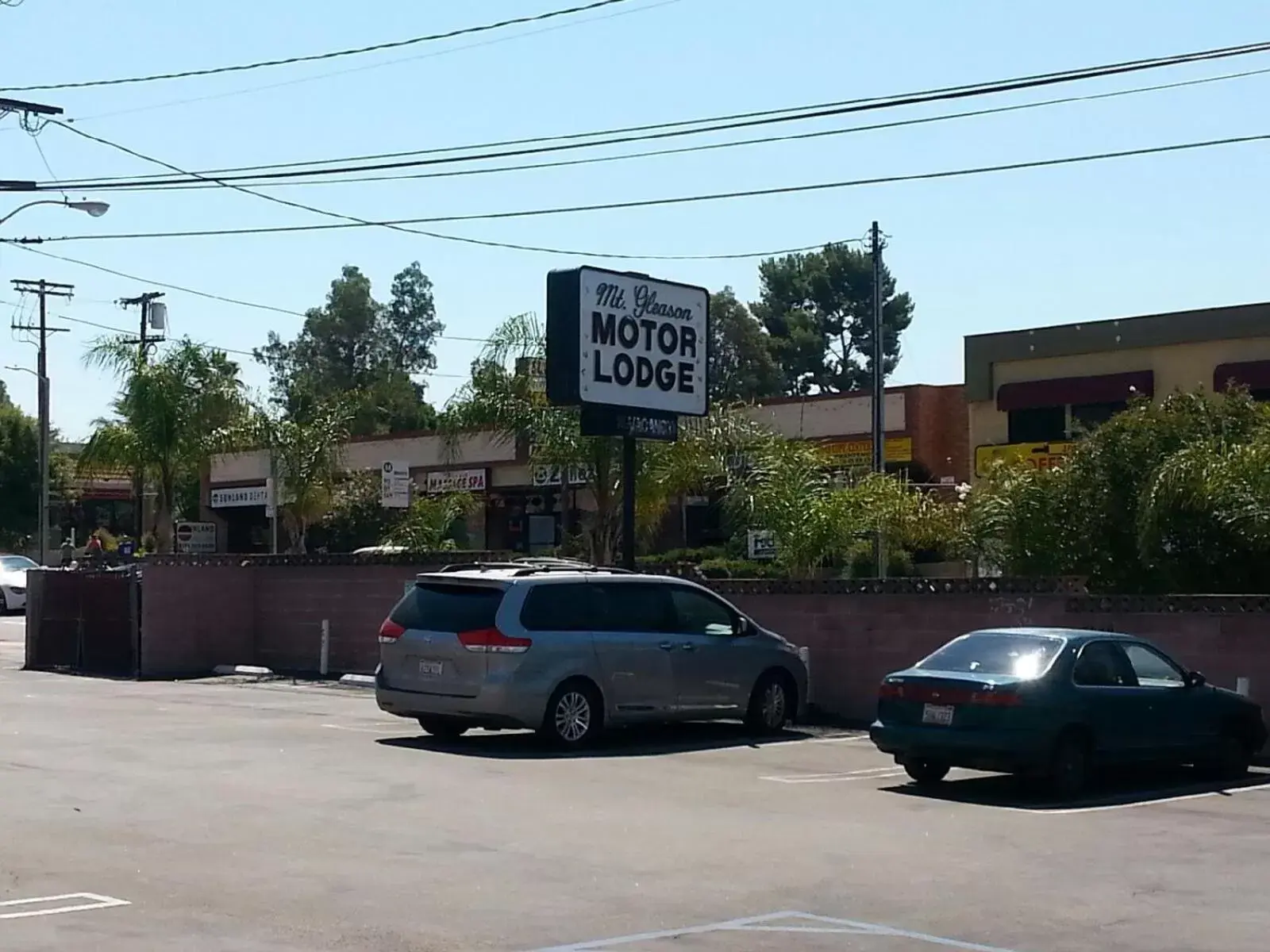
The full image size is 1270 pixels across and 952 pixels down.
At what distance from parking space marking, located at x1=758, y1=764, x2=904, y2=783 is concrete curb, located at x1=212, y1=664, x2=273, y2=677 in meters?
13.5

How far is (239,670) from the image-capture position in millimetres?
28109

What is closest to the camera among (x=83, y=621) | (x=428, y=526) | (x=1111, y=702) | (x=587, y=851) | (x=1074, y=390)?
(x=587, y=851)

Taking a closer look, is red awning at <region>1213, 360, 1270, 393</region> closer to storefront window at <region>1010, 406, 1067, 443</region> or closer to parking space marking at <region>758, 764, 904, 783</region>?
storefront window at <region>1010, 406, 1067, 443</region>

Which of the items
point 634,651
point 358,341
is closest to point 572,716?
point 634,651

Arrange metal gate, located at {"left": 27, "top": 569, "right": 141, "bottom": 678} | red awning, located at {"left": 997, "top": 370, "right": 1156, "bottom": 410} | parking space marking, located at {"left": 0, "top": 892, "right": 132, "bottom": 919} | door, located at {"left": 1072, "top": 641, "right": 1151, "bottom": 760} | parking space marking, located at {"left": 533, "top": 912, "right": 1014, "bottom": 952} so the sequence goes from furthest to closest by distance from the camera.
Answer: red awning, located at {"left": 997, "top": 370, "right": 1156, "bottom": 410}, metal gate, located at {"left": 27, "top": 569, "right": 141, "bottom": 678}, door, located at {"left": 1072, "top": 641, "right": 1151, "bottom": 760}, parking space marking, located at {"left": 0, "top": 892, "right": 132, "bottom": 919}, parking space marking, located at {"left": 533, "top": 912, "right": 1014, "bottom": 952}

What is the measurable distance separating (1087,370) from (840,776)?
2559cm

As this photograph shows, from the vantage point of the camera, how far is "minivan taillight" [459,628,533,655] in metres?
17.3

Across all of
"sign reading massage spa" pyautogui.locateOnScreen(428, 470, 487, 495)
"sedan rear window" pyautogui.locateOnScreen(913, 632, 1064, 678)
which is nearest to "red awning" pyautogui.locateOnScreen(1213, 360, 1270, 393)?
"sign reading massage spa" pyautogui.locateOnScreen(428, 470, 487, 495)

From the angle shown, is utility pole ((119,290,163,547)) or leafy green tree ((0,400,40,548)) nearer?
utility pole ((119,290,163,547))

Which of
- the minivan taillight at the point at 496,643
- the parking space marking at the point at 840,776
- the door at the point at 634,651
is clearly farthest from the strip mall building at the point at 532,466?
the parking space marking at the point at 840,776

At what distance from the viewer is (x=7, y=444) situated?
244 feet

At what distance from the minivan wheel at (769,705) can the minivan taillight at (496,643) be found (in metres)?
3.18

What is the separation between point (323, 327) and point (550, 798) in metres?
101

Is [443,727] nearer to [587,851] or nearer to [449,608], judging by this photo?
[449,608]
